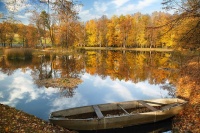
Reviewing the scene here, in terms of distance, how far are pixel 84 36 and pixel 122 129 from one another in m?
76.5

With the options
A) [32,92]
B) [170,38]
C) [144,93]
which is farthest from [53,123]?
[170,38]

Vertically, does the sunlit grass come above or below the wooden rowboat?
above

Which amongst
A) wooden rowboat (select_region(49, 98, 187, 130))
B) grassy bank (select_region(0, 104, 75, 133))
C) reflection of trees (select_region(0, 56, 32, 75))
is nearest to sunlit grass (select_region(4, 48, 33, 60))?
reflection of trees (select_region(0, 56, 32, 75))

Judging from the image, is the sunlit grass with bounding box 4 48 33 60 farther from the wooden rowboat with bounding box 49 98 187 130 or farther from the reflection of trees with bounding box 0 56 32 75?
the wooden rowboat with bounding box 49 98 187 130

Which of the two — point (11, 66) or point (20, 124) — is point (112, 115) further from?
point (11, 66)

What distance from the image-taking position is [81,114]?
12.4m

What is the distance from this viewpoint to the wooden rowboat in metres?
10.5

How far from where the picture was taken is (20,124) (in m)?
8.86

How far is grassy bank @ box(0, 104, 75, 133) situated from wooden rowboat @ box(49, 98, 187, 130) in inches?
31.1

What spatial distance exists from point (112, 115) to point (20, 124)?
6.01 m

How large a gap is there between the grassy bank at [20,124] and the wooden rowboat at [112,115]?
0.79 meters

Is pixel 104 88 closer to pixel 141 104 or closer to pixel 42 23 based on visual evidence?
pixel 141 104

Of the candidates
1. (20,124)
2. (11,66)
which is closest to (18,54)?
(11,66)

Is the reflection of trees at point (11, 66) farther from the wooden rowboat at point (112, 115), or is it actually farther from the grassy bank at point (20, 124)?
the grassy bank at point (20, 124)
